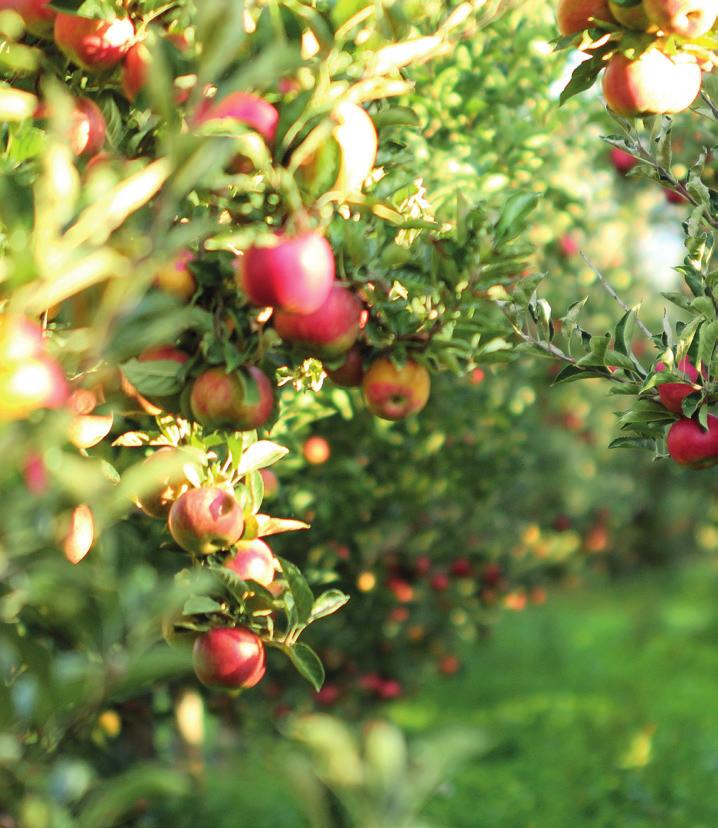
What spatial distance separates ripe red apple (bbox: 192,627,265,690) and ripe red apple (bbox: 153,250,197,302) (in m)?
0.57

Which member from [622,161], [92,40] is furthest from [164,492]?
[622,161]

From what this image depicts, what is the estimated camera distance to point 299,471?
4.48m

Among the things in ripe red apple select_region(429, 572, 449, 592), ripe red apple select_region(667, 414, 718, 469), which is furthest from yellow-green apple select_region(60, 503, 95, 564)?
ripe red apple select_region(429, 572, 449, 592)

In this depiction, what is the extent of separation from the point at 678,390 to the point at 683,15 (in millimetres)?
646

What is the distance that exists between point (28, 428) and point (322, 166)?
28.3 inches

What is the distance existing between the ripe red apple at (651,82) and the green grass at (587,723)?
4.50 m

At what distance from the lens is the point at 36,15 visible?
1.82m

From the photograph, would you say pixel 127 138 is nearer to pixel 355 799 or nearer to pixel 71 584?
pixel 71 584

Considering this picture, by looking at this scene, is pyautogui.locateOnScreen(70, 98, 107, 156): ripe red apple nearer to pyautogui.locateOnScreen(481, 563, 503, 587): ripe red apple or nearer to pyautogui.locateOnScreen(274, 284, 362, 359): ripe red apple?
pyautogui.locateOnScreen(274, 284, 362, 359): ripe red apple

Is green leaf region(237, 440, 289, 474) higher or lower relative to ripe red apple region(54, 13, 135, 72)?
lower

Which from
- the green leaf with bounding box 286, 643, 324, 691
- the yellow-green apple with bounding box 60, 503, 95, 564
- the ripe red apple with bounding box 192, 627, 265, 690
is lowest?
the green leaf with bounding box 286, 643, 324, 691

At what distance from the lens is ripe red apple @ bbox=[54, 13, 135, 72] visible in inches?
68.9

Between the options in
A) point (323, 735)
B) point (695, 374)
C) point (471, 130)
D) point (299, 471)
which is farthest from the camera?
point (299, 471)

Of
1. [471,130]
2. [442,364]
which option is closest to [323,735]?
Answer: [442,364]
